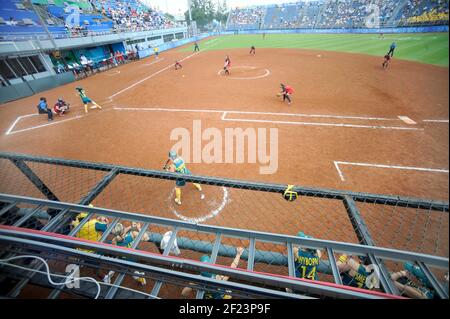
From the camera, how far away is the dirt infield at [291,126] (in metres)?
5.61

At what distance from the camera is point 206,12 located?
3265 inches

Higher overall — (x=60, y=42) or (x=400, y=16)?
(x=60, y=42)

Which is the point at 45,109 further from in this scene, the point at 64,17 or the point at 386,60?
the point at 386,60

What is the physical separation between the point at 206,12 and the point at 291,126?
3697 inches

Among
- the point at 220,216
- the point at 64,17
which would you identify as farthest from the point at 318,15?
the point at 220,216

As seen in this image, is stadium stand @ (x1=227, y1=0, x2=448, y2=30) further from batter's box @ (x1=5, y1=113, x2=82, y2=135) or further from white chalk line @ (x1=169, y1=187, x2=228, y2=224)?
batter's box @ (x1=5, y1=113, x2=82, y2=135)

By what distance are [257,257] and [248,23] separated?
76.7m

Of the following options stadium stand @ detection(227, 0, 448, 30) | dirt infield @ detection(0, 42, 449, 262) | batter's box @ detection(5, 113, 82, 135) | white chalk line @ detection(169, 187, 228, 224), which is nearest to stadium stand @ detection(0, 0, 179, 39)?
dirt infield @ detection(0, 42, 449, 262)

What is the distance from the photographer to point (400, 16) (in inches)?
886

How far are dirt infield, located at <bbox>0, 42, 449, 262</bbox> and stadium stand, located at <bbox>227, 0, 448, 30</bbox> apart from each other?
9597mm
